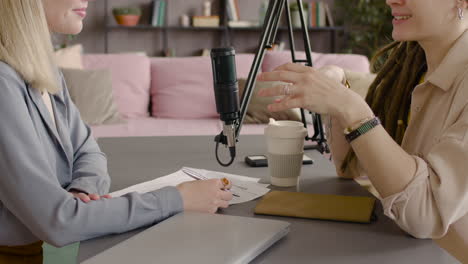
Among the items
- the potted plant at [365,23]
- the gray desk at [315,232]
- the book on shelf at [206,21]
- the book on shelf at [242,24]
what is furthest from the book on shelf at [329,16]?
the gray desk at [315,232]

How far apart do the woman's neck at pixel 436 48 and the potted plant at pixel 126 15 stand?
4.03 meters

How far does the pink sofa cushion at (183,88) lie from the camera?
363 centimetres

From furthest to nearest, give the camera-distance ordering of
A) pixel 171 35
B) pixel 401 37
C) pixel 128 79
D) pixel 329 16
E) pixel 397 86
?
pixel 171 35
pixel 329 16
pixel 128 79
pixel 397 86
pixel 401 37

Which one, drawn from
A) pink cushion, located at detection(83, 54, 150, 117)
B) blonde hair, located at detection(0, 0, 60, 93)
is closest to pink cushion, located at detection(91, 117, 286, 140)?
pink cushion, located at detection(83, 54, 150, 117)

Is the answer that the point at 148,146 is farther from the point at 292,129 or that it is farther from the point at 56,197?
the point at 56,197

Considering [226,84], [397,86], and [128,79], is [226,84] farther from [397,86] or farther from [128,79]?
[128,79]

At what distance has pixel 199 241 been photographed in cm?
87

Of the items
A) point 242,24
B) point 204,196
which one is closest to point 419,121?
point 204,196

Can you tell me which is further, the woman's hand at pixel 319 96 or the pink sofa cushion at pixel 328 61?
the pink sofa cushion at pixel 328 61

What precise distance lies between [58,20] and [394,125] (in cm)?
86

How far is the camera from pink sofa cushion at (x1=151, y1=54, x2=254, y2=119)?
3627mm

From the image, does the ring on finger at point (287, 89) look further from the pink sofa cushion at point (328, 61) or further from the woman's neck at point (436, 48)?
the pink sofa cushion at point (328, 61)

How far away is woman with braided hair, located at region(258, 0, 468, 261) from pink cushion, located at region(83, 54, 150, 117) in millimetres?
2399

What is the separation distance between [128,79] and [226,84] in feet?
8.75
